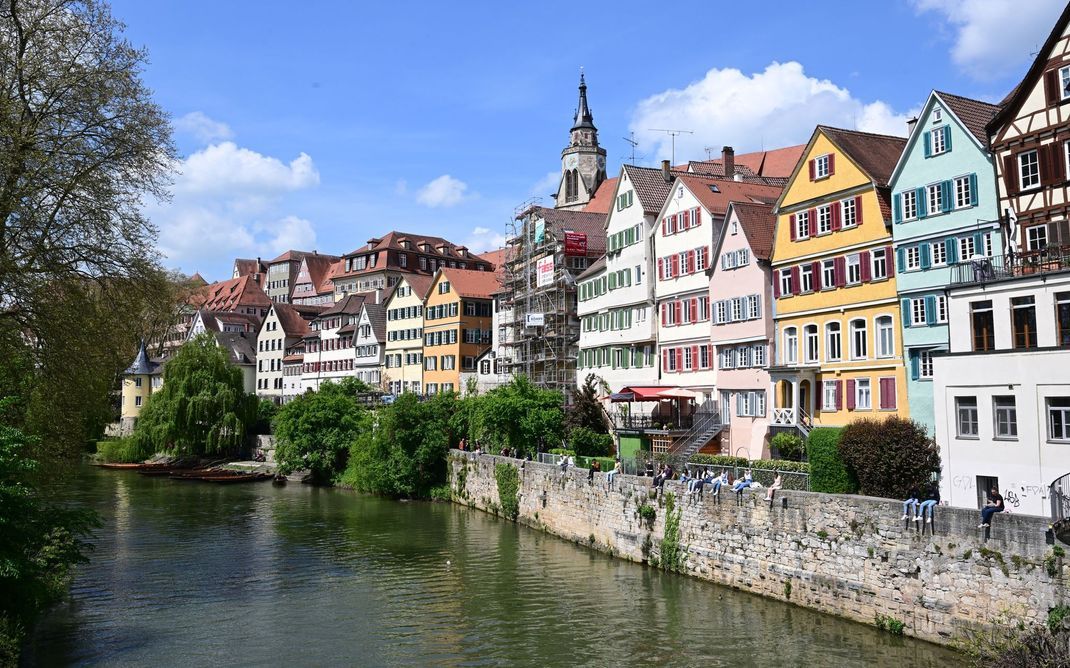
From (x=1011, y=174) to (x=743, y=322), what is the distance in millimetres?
13424

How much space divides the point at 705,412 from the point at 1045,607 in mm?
23498

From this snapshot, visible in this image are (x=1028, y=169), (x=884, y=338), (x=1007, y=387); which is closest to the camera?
(x=1007, y=387)

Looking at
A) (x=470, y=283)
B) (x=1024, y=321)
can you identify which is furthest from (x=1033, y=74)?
(x=470, y=283)

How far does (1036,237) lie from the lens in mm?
27609

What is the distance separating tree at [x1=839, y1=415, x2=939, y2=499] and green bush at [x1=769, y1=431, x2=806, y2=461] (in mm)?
7949

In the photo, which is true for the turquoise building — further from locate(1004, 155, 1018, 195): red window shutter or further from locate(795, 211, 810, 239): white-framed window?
locate(795, 211, 810, 239): white-framed window

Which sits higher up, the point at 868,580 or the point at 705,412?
the point at 705,412

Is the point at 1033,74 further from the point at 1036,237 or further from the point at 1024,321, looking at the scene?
the point at 1024,321

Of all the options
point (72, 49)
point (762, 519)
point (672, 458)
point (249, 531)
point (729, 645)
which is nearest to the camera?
point (72, 49)

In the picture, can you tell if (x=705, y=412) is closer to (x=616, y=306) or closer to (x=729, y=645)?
(x=616, y=306)

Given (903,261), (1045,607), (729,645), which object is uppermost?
(903,261)

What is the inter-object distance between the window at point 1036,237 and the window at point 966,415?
6.45m

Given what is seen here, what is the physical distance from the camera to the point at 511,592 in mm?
27859

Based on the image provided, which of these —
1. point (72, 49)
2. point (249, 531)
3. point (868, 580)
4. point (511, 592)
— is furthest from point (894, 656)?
point (249, 531)
